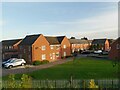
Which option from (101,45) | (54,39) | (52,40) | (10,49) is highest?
(54,39)

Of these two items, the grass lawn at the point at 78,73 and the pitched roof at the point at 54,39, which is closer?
the grass lawn at the point at 78,73

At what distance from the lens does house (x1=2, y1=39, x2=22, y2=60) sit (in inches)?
2151

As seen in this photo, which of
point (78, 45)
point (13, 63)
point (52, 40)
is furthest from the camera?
point (78, 45)

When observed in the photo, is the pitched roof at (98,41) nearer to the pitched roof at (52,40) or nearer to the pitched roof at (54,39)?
the pitched roof at (54,39)

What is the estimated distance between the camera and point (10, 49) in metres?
60.9

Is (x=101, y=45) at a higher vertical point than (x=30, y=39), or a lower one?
lower

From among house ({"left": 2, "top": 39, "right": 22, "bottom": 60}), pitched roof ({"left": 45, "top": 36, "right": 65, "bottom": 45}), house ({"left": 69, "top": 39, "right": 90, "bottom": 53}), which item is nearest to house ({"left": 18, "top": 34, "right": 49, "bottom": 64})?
pitched roof ({"left": 45, "top": 36, "right": 65, "bottom": 45})

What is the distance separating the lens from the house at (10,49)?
54644 millimetres

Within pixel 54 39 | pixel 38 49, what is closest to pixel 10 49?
pixel 54 39

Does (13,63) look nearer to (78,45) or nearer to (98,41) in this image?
(78,45)

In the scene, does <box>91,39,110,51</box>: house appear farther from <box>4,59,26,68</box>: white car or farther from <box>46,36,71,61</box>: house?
<box>4,59,26,68</box>: white car

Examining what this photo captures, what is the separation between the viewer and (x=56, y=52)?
55.2m

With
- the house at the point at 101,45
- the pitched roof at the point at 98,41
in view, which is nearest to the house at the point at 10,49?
the house at the point at 101,45

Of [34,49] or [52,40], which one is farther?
[52,40]
